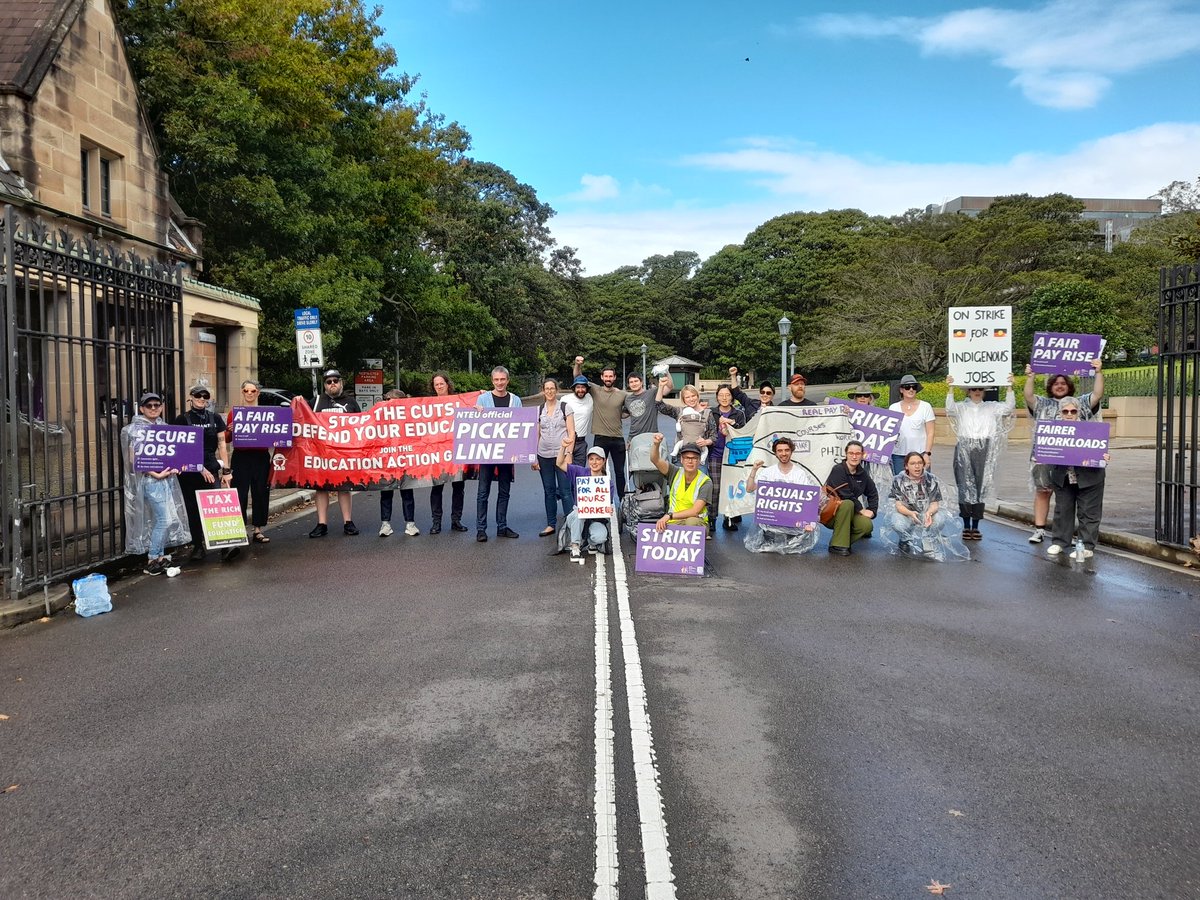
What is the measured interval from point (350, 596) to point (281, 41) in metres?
20.1

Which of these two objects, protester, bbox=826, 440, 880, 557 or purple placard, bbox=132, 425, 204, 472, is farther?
protester, bbox=826, 440, 880, 557

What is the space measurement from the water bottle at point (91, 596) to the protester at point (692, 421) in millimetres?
5816

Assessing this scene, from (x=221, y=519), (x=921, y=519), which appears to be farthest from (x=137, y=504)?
(x=921, y=519)

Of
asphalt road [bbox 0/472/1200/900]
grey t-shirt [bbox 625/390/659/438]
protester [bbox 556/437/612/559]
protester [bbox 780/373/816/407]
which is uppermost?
Answer: protester [bbox 780/373/816/407]

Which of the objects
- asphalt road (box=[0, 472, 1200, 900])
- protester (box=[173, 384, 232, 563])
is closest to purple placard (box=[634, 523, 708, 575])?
asphalt road (box=[0, 472, 1200, 900])

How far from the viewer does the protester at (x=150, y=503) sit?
8438 mm

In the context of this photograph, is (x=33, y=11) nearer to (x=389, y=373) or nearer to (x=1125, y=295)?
(x=389, y=373)

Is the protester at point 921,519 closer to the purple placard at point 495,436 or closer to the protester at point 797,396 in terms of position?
the protester at point 797,396

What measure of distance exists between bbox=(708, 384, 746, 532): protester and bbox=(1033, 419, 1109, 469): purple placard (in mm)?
3433

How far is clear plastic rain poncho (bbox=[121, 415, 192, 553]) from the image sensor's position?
834 centimetres

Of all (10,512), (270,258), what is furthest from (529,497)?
(270,258)

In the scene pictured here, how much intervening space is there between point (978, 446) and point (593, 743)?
766cm

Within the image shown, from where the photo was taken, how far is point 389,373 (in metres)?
40.0

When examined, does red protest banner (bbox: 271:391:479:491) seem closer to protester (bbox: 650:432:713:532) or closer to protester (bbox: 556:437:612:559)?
protester (bbox: 556:437:612:559)
